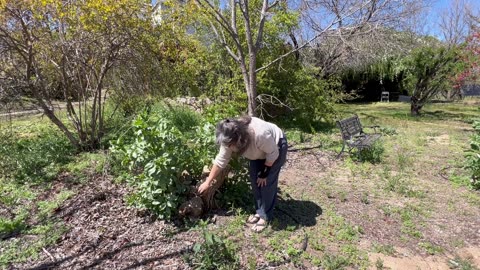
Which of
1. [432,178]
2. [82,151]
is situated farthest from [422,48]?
[82,151]

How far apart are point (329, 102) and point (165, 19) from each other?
16.3ft

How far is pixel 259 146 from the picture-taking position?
307 centimetres

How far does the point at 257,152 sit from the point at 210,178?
19.5 inches

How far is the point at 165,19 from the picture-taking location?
21.5 feet

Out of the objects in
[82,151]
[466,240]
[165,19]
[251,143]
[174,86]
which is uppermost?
[165,19]

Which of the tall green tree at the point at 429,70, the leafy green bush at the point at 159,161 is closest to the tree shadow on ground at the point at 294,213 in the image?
the leafy green bush at the point at 159,161

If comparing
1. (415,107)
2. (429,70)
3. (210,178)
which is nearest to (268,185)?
(210,178)

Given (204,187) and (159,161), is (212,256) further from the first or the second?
(159,161)

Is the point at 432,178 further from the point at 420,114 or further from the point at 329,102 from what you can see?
the point at 420,114

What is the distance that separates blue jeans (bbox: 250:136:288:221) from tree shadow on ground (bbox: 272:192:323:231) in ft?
0.55

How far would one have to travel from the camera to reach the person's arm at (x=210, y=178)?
10.4 feet

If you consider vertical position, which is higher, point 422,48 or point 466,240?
point 422,48

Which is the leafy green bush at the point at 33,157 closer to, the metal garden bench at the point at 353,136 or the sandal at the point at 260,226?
the sandal at the point at 260,226

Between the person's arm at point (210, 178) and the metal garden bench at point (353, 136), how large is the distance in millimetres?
3580
